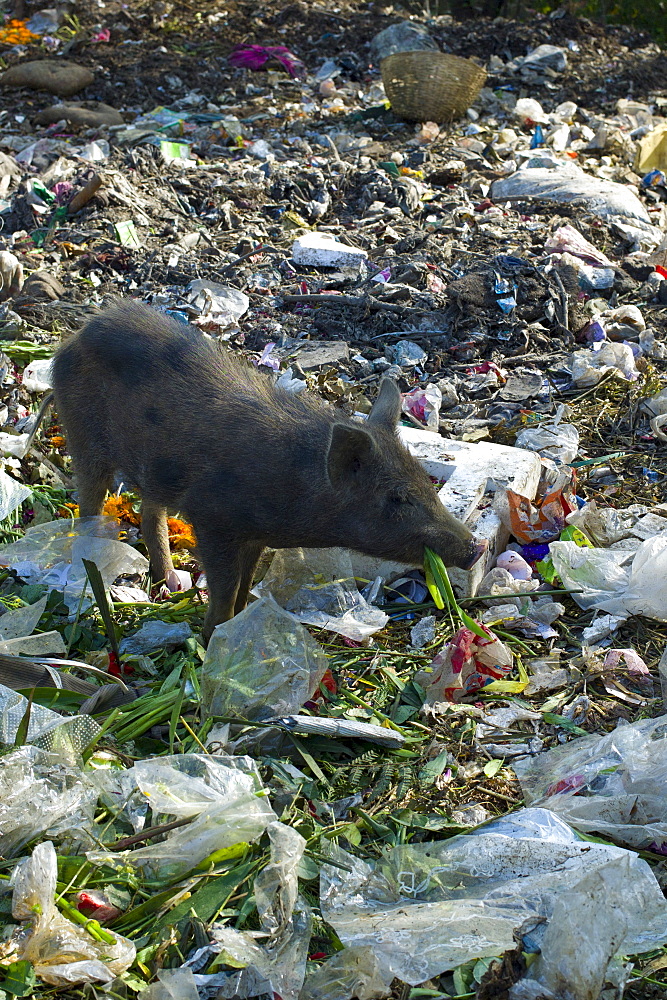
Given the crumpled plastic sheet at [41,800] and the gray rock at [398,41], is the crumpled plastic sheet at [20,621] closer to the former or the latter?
the crumpled plastic sheet at [41,800]

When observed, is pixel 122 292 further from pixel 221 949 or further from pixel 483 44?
pixel 483 44

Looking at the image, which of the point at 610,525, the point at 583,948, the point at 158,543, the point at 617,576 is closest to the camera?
the point at 583,948

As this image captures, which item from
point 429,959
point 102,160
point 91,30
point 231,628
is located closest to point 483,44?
point 91,30

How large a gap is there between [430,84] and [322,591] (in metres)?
7.77

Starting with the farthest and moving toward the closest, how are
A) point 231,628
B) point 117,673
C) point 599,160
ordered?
1. point 599,160
2. point 117,673
3. point 231,628

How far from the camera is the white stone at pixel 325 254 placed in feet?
24.3

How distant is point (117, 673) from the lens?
3.92m

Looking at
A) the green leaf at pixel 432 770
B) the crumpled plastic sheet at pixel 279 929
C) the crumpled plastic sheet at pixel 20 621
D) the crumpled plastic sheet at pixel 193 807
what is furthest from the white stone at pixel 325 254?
the crumpled plastic sheet at pixel 279 929

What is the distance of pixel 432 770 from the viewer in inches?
133

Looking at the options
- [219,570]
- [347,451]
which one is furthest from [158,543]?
[347,451]

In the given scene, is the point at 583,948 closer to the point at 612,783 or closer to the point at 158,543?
the point at 612,783

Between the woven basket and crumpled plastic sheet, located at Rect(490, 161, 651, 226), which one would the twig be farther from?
the woven basket

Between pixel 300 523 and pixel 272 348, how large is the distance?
269 centimetres

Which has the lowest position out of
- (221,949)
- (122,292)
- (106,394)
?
(122,292)
